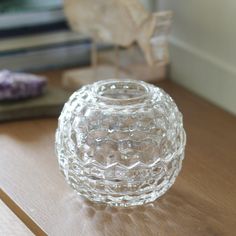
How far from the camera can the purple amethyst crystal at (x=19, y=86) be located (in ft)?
3.29

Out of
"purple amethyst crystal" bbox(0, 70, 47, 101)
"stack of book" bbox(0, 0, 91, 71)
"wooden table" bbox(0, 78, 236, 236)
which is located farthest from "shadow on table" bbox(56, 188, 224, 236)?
"stack of book" bbox(0, 0, 91, 71)

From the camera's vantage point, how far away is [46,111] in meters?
1.01

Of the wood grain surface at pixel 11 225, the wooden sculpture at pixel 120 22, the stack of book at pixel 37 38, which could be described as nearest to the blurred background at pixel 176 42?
the stack of book at pixel 37 38

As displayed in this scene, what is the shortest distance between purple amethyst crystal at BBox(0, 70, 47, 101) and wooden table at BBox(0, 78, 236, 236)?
0.16 feet

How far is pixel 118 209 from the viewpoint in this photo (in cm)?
75

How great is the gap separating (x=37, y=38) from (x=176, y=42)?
0.27 m

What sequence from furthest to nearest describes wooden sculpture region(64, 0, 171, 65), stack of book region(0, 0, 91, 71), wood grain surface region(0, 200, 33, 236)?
1. stack of book region(0, 0, 91, 71)
2. wooden sculpture region(64, 0, 171, 65)
3. wood grain surface region(0, 200, 33, 236)

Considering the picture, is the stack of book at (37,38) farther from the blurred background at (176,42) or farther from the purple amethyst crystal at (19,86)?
the purple amethyst crystal at (19,86)

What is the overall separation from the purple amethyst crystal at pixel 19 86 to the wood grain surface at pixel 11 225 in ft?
1.00

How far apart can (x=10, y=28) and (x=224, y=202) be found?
2.02 feet

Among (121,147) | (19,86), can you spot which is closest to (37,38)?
(19,86)

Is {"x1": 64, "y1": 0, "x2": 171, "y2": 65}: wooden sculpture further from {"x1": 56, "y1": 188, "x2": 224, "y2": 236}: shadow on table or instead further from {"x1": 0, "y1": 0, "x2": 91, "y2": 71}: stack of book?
{"x1": 56, "y1": 188, "x2": 224, "y2": 236}: shadow on table

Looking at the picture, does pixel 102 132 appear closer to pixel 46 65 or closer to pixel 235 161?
pixel 235 161

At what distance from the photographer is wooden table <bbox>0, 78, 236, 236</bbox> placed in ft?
2.33
